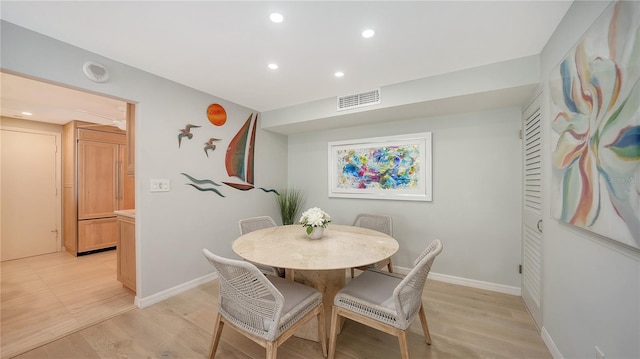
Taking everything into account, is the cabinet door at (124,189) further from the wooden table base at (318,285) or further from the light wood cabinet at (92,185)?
the wooden table base at (318,285)

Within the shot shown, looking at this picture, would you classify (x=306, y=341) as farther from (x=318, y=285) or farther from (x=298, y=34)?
(x=298, y=34)

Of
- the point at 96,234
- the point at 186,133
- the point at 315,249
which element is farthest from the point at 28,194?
the point at 315,249

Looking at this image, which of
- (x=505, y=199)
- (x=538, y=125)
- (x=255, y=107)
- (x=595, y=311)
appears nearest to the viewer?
(x=595, y=311)

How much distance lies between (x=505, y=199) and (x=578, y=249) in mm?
1378

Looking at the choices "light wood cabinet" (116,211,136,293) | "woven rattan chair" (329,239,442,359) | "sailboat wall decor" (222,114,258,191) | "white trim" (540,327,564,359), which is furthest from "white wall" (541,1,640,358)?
"light wood cabinet" (116,211,136,293)

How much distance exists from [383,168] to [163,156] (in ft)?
8.72

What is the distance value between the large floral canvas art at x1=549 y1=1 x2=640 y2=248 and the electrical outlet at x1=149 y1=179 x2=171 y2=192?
10.7ft

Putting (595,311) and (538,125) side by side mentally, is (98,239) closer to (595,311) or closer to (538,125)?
(595,311)

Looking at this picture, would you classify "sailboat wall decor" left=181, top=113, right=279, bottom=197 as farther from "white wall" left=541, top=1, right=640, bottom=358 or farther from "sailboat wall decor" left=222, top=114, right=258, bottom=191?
"white wall" left=541, top=1, right=640, bottom=358

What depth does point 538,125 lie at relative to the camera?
1984 millimetres

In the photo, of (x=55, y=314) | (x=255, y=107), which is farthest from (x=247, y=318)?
(x=255, y=107)

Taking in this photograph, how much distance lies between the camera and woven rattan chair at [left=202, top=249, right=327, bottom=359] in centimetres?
125

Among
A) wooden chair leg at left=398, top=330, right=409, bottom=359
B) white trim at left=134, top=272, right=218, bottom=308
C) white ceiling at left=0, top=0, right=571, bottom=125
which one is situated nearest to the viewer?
wooden chair leg at left=398, top=330, right=409, bottom=359

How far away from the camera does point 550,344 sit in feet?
5.47
